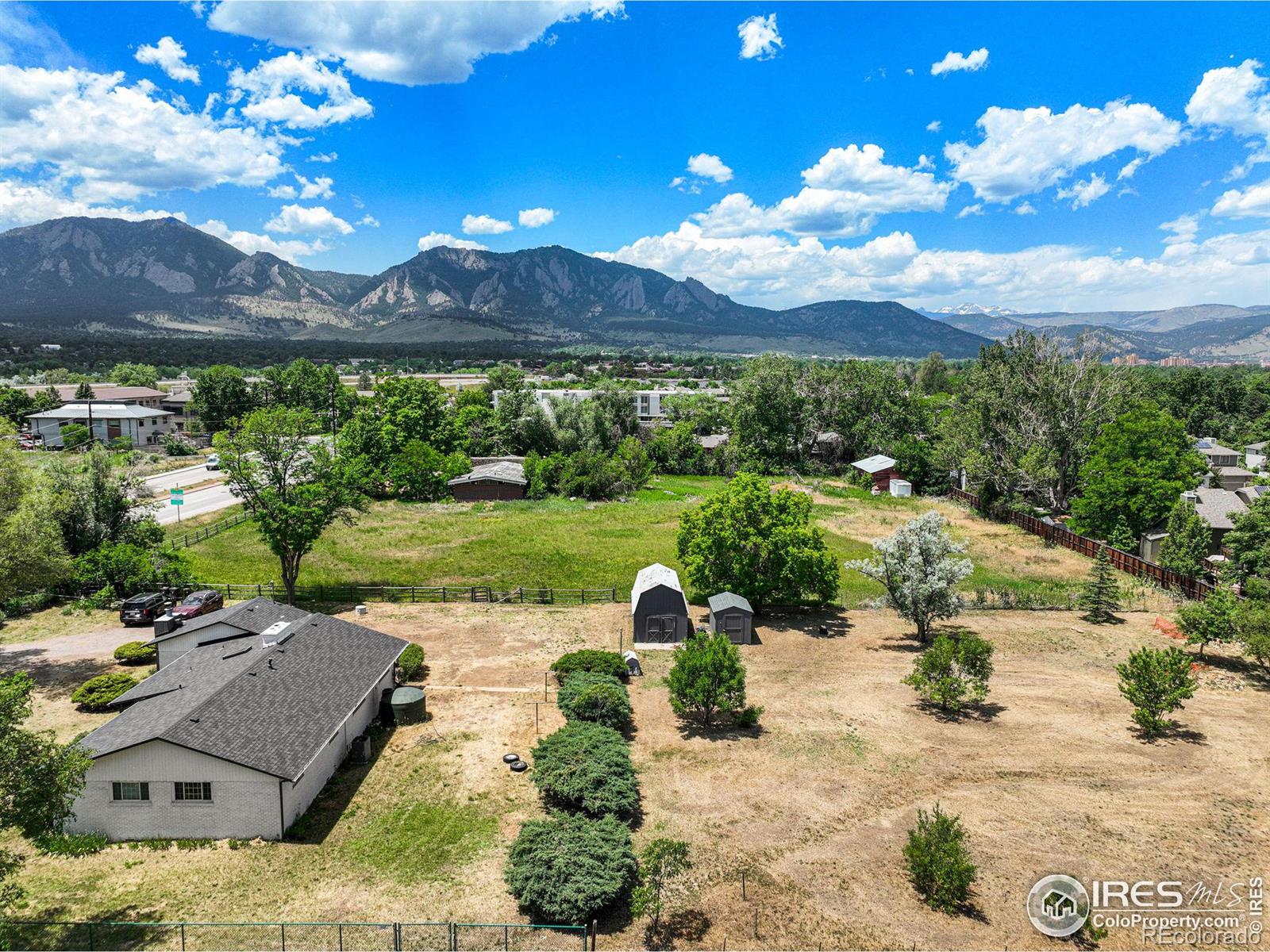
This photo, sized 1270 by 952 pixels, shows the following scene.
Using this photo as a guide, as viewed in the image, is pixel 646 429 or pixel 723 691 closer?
pixel 723 691

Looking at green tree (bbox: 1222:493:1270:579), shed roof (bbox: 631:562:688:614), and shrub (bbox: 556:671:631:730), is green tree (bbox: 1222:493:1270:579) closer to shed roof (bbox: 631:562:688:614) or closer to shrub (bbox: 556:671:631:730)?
shed roof (bbox: 631:562:688:614)

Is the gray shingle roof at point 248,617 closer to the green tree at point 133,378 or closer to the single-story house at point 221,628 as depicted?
the single-story house at point 221,628

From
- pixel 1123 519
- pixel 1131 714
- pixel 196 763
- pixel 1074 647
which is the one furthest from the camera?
pixel 1123 519

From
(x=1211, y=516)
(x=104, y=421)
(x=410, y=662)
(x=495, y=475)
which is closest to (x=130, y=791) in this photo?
(x=410, y=662)

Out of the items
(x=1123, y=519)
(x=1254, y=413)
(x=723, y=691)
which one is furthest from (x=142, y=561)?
(x=1254, y=413)

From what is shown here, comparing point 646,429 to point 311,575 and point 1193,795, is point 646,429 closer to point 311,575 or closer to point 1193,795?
point 311,575

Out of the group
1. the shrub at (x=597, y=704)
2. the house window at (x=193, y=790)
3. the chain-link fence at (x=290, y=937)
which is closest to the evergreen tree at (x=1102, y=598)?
the shrub at (x=597, y=704)
